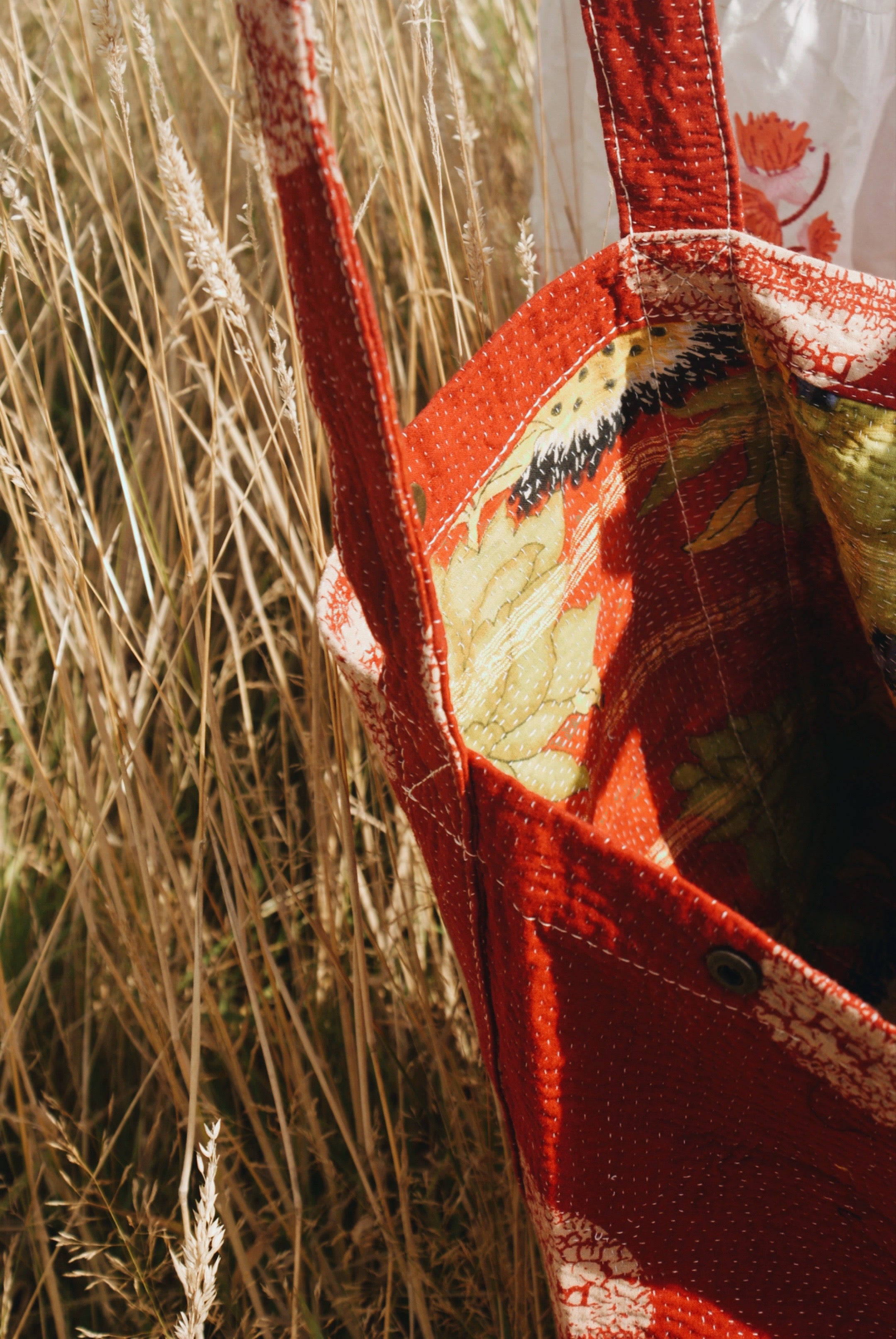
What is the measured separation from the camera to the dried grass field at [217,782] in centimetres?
63

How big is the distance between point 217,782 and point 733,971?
2.23 ft

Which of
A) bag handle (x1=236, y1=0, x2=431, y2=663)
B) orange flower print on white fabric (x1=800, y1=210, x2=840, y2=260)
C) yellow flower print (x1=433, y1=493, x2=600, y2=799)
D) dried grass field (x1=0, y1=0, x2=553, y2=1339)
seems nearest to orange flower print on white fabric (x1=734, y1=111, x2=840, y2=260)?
orange flower print on white fabric (x1=800, y1=210, x2=840, y2=260)

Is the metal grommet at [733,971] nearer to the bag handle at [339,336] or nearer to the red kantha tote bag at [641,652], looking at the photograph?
the red kantha tote bag at [641,652]

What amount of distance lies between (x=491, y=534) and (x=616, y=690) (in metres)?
0.16

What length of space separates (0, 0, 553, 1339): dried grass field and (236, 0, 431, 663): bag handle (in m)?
0.15

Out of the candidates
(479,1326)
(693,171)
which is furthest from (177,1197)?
(693,171)

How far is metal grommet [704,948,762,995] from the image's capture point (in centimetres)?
33

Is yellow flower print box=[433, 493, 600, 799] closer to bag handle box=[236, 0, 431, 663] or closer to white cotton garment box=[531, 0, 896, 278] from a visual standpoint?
bag handle box=[236, 0, 431, 663]

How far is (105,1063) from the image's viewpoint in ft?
3.14

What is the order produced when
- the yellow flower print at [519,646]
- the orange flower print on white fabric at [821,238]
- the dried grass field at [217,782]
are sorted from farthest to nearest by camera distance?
the orange flower print on white fabric at [821,238] < the dried grass field at [217,782] < the yellow flower print at [519,646]

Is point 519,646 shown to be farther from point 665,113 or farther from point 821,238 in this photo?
point 821,238

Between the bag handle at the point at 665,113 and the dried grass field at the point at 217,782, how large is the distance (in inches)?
5.2

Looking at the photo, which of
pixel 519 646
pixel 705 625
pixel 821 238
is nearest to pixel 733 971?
pixel 519 646

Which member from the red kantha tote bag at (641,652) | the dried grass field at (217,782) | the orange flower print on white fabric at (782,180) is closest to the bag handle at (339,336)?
the red kantha tote bag at (641,652)
